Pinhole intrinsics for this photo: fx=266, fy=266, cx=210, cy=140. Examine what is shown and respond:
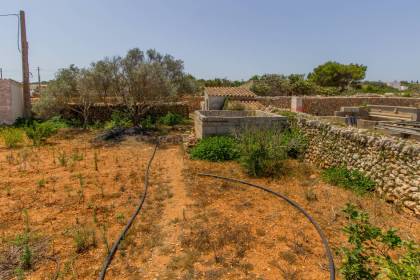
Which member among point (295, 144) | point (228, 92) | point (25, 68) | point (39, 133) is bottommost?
point (295, 144)

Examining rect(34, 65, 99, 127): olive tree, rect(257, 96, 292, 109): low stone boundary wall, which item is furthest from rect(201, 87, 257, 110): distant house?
rect(34, 65, 99, 127): olive tree

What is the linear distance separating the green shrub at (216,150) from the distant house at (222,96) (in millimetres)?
7342

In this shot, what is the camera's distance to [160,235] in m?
4.34

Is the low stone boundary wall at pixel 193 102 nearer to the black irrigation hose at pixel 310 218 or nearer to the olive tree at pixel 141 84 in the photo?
the olive tree at pixel 141 84

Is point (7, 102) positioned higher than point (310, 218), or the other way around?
point (7, 102)

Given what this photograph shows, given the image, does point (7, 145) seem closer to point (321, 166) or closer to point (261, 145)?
point (261, 145)

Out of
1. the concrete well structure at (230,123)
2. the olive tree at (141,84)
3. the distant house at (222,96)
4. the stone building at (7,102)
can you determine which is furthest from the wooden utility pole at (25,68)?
the concrete well structure at (230,123)

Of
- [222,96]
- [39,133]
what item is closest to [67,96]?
[39,133]

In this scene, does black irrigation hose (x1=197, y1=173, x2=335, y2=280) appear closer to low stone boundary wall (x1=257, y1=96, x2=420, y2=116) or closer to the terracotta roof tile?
the terracotta roof tile

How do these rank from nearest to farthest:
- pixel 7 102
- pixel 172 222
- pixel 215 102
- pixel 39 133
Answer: pixel 172 222, pixel 39 133, pixel 7 102, pixel 215 102

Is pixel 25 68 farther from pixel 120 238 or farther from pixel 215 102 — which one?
pixel 120 238

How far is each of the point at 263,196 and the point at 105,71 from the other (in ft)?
35.9

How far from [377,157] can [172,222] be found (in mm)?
4705

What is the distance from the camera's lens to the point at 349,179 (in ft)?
21.6
